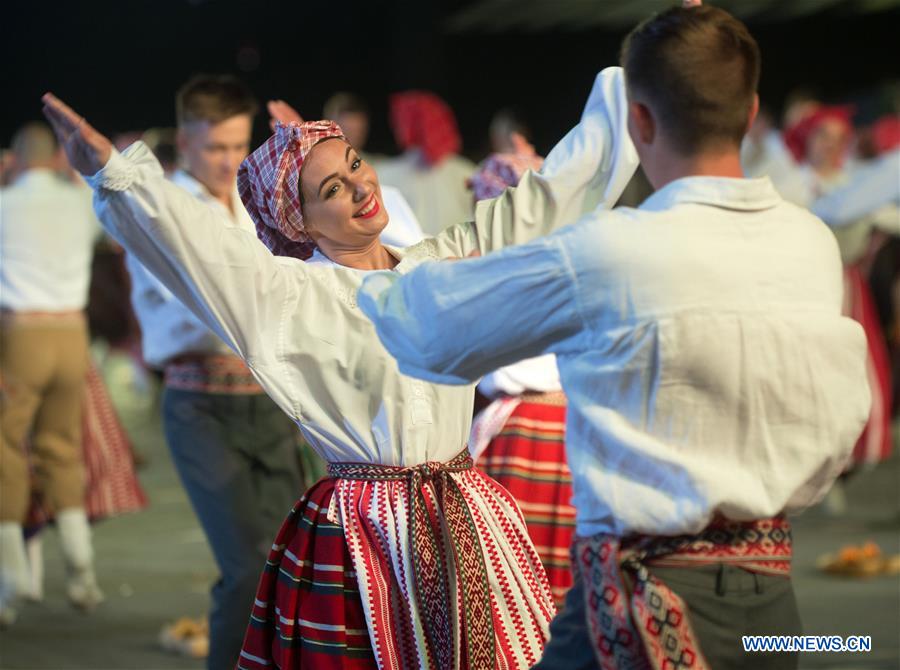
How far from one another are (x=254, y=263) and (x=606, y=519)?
87 centimetres

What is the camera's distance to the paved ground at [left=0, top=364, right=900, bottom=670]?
439cm

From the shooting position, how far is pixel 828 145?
8094 mm

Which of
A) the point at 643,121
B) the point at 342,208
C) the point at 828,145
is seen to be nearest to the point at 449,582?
the point at 342,208

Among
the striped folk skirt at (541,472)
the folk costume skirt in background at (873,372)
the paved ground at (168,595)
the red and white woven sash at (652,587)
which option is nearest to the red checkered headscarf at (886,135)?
the folk costume skirt in background at (873,372)

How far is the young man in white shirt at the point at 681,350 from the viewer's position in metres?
1.69

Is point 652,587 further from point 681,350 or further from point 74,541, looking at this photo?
point 74,541

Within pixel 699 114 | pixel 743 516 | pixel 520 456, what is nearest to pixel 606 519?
pixel 743 516

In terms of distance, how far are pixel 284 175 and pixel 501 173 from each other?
1319mm

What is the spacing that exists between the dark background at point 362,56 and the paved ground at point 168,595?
727 cm

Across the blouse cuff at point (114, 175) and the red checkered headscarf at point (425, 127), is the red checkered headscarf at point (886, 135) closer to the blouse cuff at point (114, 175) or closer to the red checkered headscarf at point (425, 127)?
the red checkered headscarf at point (425, 127)

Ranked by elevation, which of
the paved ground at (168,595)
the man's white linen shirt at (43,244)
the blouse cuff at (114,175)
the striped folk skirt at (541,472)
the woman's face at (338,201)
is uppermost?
the blouse cuff at (114,175)

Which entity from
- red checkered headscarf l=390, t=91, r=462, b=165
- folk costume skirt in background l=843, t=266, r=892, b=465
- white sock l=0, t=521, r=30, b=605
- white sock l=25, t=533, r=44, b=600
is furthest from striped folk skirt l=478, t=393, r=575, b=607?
red checkered headscarf l=390, t=91, r=462, b=165

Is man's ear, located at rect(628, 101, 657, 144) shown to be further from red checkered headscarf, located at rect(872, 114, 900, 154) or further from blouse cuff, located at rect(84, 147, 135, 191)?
red checkered headscarf, located at rect(872, 114, 900, 154)

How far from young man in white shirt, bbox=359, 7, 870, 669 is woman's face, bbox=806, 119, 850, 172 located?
655 centimetres
